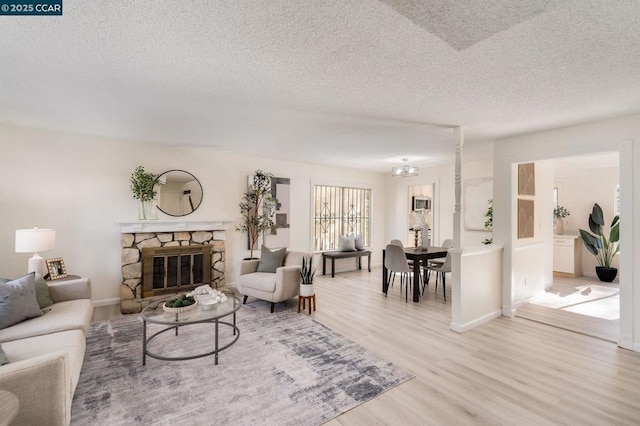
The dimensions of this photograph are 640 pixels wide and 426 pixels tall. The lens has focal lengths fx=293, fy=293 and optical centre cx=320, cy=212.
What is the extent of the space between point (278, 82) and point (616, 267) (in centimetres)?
752

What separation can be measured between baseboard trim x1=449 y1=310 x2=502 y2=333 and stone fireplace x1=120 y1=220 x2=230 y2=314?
11.8 feet

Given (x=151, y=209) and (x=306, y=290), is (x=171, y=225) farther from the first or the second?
(x=306, y=290)

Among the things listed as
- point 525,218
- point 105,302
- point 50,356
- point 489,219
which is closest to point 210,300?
point 50,356

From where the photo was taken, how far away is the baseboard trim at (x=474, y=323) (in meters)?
3.39

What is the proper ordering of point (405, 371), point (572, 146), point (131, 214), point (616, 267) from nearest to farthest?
point (405, 371), point (572, 146), point (131, 214), point (616, 267)

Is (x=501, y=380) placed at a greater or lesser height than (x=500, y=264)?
lesser

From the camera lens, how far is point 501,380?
7.85 ft

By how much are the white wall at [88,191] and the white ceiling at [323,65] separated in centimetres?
56

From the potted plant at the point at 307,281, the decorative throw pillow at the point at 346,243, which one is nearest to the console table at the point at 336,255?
the decorative throw pillow at the point at 346,243

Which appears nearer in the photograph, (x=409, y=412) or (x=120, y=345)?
(x=409, y=412)

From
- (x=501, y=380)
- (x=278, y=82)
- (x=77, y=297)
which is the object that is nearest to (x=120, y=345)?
(x=77, y=297)

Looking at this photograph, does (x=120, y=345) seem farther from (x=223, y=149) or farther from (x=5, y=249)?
(x=223, y=149)

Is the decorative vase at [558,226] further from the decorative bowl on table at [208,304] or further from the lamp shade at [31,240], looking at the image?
the lamp shade at [31,240]

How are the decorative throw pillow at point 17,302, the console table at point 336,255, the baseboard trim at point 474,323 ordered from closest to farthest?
the decorative throw pillow at point 17,302 < the baseboard trim at point 474,323 < the console table at point 336,255
